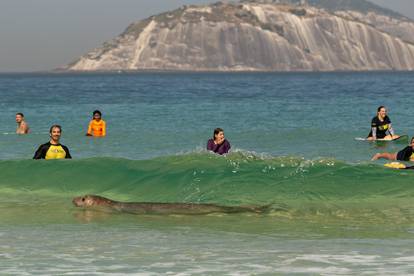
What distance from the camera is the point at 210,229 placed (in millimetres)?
14070

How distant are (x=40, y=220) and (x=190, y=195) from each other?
182 inches

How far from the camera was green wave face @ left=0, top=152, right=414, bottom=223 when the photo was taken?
16.7 meters

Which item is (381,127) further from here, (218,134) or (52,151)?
(52,151)

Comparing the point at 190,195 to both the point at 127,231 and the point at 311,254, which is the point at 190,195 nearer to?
the point at 127,231

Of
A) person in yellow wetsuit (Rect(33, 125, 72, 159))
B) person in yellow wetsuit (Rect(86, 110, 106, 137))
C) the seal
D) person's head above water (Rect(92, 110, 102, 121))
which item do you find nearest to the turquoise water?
the seal

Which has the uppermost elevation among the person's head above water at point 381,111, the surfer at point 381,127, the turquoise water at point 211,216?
the person's head above water at point 381,111

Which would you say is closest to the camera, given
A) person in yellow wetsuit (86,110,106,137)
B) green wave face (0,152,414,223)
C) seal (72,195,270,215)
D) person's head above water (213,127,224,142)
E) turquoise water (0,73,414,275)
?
turquoise water (0,73,414,275)

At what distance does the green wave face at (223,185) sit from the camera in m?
16.7

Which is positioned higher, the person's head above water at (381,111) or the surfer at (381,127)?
the person's head above water at (381,111)

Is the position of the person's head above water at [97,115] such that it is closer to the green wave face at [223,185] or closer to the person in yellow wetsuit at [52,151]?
the green wave face at [223,185]

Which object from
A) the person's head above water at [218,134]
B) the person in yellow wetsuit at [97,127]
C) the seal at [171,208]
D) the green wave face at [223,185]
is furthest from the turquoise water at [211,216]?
the person in yellow wetsuit at [97,127]

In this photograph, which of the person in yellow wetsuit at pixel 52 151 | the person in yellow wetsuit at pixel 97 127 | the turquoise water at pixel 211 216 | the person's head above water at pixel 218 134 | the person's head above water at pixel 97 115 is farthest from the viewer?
the person in yellow wetsuit at pixel 97 127

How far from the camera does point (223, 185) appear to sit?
772 inches

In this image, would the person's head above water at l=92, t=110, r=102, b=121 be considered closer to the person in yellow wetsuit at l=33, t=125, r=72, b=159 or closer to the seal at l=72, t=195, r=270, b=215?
the person in yellow wetsuit at l=33, t=125, r=72, b=159
